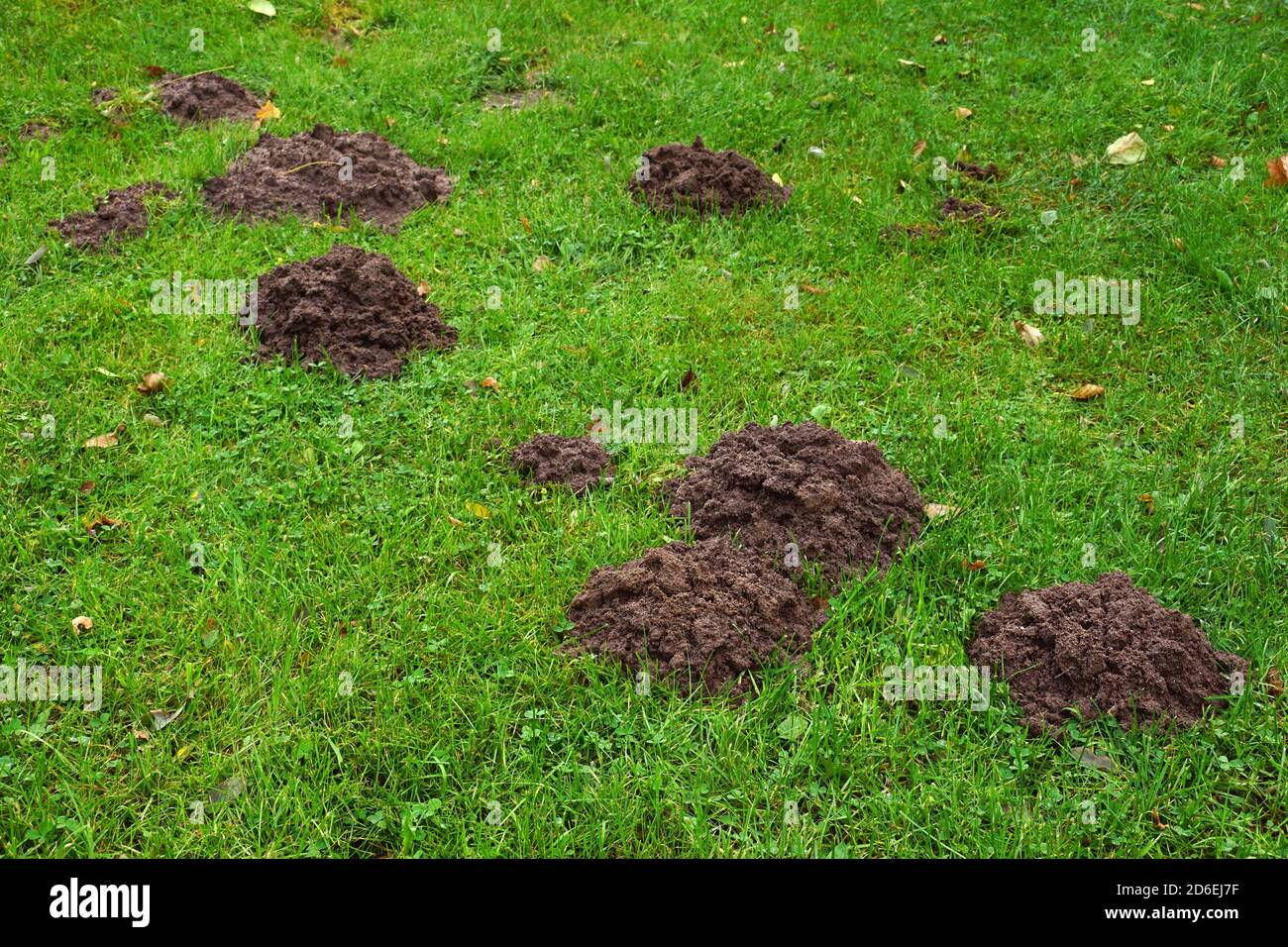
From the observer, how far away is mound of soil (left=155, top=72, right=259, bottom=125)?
22.6 ft

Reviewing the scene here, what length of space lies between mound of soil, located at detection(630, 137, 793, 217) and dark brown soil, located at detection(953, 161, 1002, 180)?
1.12m

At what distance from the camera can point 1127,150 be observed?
6391mm

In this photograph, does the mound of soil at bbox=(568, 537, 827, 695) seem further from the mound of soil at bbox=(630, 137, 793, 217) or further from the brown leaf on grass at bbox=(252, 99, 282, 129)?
the brown leaf on grass at bbox=(252, 99, 282, 129)

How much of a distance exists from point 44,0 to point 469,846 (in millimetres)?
7749

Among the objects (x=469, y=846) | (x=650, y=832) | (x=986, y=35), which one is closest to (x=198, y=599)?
(x=469, y=846)

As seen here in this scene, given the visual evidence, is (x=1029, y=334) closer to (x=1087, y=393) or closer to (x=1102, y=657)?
(x=1087, y=393)

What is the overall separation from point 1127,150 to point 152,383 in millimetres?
5764

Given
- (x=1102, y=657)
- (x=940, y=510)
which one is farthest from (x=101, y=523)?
(x=1102, y=657)

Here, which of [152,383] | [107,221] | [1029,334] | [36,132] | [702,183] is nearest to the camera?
[152,383]

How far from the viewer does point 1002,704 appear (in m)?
3.42

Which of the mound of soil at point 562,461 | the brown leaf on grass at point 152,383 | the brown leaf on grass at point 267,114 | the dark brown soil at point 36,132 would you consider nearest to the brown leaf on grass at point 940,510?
the mound of soil at point 562,461

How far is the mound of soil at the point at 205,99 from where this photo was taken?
6.89 metres

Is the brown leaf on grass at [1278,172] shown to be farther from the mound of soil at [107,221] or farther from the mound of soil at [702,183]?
the mound of soil at [107,221]

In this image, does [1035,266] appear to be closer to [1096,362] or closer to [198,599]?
[1096,362]
